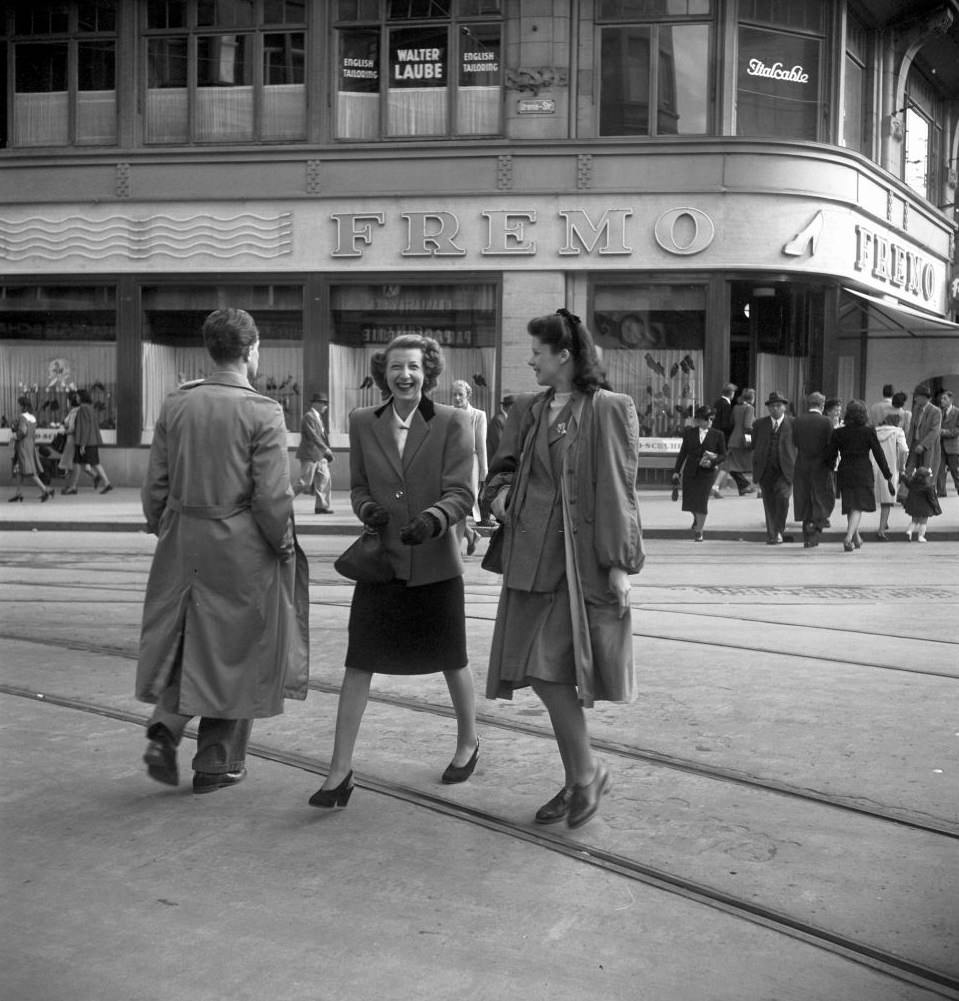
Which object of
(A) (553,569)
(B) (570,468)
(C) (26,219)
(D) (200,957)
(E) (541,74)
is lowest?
(D) (200,957)

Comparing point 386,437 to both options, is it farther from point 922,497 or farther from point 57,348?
point 57,348

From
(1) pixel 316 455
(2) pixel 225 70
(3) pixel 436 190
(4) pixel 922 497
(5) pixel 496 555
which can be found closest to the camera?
(5) pixel 496 555

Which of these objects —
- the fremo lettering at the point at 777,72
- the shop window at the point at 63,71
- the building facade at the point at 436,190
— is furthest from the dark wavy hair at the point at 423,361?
the shop window at the point at 63,71

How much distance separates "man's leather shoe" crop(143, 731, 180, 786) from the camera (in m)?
5.24

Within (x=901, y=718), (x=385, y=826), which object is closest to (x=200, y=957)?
Answer: (x=385, y=826)

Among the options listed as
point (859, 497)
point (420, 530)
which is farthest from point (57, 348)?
point (420, 530)

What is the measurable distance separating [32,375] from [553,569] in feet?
66.9

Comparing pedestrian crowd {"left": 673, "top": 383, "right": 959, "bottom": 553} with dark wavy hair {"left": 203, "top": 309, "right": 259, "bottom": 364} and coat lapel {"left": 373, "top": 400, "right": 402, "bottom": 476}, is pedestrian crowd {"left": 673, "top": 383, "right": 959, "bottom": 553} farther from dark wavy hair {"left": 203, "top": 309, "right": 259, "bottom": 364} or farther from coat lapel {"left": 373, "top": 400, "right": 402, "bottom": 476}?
dark wavy hair {"left": 203, "top": 309, "right": 259, "bottom": 364}

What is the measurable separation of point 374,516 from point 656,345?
1754 centimetres

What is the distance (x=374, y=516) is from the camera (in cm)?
512

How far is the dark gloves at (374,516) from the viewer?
5.12 m

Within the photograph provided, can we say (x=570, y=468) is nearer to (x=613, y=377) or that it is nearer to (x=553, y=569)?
(x=553, y=569)

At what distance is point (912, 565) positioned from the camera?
45.9 feet

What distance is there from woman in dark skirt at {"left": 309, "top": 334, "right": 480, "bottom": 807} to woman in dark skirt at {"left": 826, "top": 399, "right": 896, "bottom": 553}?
36.2ft
